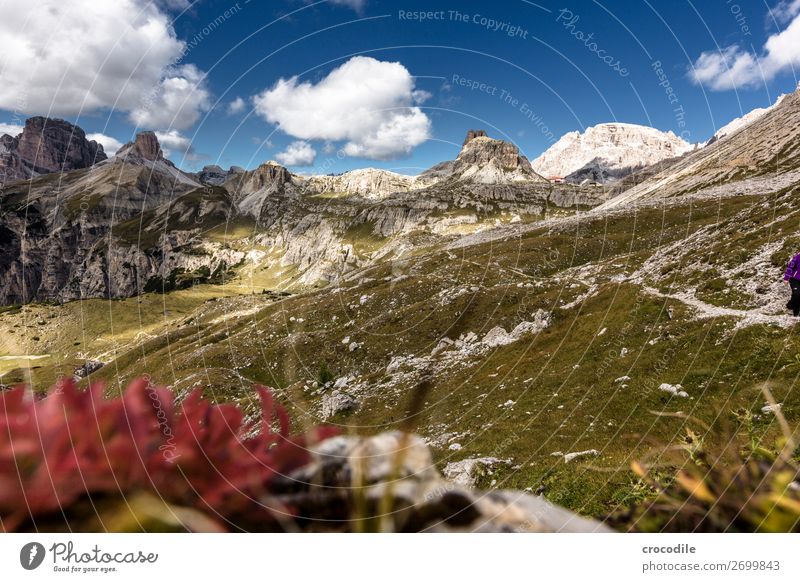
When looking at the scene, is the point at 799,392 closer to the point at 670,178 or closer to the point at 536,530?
the point at 536,530

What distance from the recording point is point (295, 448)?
7.31 feet

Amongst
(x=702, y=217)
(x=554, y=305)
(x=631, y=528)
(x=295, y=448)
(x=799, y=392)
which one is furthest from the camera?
(x=702, y=217)

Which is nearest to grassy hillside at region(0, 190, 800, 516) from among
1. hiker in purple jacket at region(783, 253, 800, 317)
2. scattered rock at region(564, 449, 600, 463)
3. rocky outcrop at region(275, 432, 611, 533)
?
scattered rock at region(564, 449, 600, 463)

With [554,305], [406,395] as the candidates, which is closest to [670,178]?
[554,305]

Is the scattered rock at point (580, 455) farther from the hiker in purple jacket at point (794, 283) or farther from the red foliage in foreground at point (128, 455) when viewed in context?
the red foliage in foreground at point (128, 455)

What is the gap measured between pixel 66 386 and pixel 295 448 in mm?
1131

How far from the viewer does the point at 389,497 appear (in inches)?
90.6

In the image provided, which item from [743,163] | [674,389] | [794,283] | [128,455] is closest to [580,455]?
[674,389]

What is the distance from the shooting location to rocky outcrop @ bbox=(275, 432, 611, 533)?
7.32ft

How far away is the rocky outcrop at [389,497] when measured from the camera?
223 cm

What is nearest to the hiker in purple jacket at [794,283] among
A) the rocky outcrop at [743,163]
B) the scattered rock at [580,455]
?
the scattered rock at [580,455]

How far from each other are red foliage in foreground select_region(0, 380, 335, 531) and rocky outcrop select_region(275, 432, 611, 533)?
0.17 m

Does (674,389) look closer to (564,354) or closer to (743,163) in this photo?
(564,354)

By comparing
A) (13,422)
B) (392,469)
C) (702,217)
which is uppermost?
(702,217)
